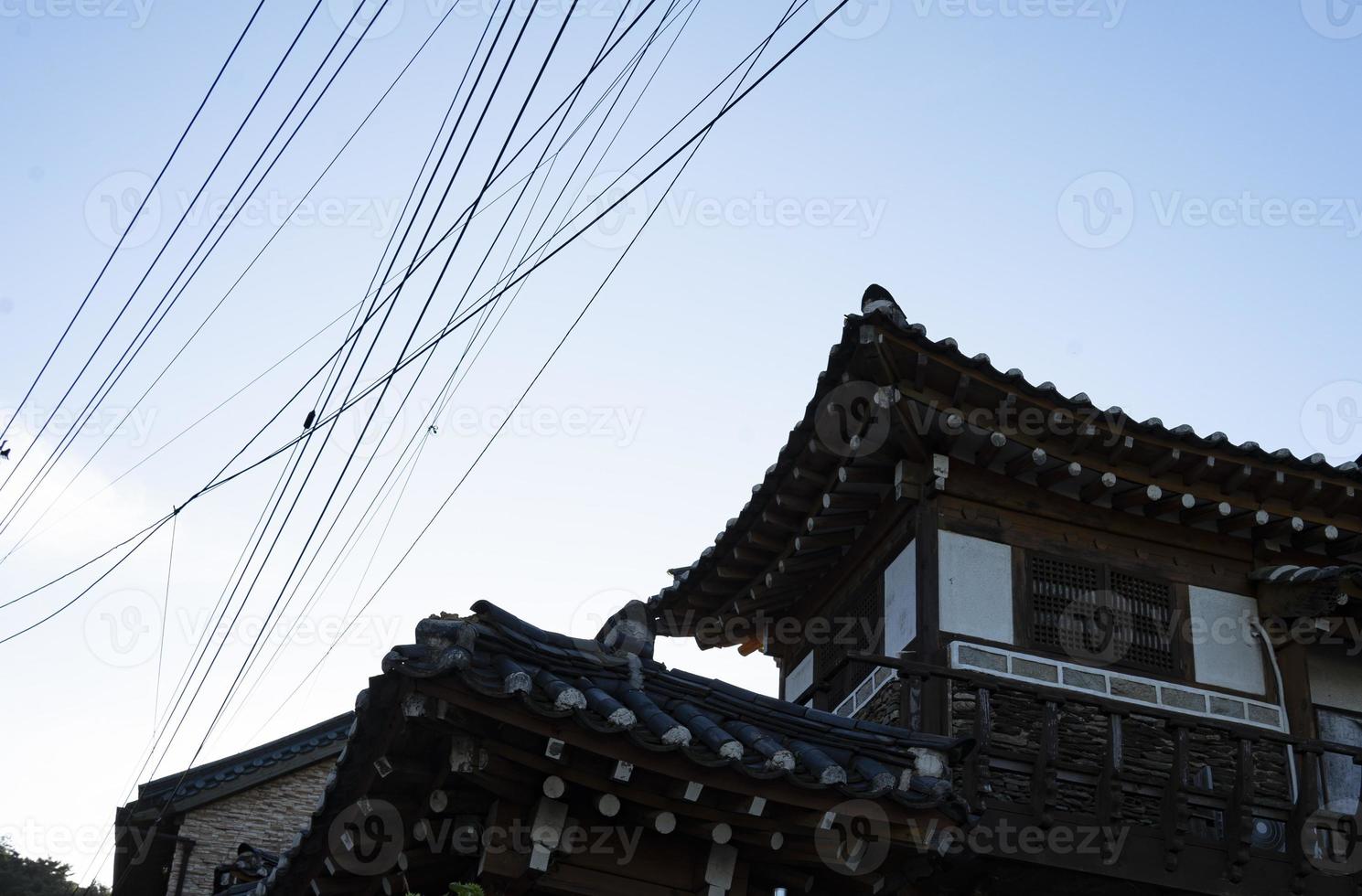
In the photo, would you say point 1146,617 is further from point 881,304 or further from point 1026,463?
point 881,304

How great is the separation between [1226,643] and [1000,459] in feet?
8.92

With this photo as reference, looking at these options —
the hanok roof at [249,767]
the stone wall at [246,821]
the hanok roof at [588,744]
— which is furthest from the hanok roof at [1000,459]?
the stone wall at [246,821]

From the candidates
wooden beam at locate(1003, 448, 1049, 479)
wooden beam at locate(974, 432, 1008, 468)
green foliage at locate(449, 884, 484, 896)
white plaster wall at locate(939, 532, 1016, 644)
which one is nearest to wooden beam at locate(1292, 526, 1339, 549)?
wooden beam at locate(1003, 448, 1049, 479)

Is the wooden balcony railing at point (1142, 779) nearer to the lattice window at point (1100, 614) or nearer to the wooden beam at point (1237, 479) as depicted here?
the lattice window at point (1100, 614)

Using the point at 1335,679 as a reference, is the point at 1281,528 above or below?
above

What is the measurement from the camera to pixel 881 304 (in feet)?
34.6

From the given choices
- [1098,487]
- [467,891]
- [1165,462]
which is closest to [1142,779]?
[1098,487]

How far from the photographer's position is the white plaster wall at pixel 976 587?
1084 cm

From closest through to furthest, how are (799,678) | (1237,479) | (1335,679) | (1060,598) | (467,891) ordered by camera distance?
1. (467,891)
2. (1060,598)
3. (1237,479)
4. (1335,679)
5. (799,678)

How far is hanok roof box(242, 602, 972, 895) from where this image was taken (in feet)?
21.2

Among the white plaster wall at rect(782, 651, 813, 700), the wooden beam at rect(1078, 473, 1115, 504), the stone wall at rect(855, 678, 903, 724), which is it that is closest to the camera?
the stone wall at rect(855, 678, 903, 724)

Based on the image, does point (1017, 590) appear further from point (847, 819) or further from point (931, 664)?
point (847, 819)

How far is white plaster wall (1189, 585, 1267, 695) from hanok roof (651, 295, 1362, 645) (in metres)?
0.66

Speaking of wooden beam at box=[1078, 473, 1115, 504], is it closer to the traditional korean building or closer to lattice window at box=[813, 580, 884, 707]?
the traditional korean building
